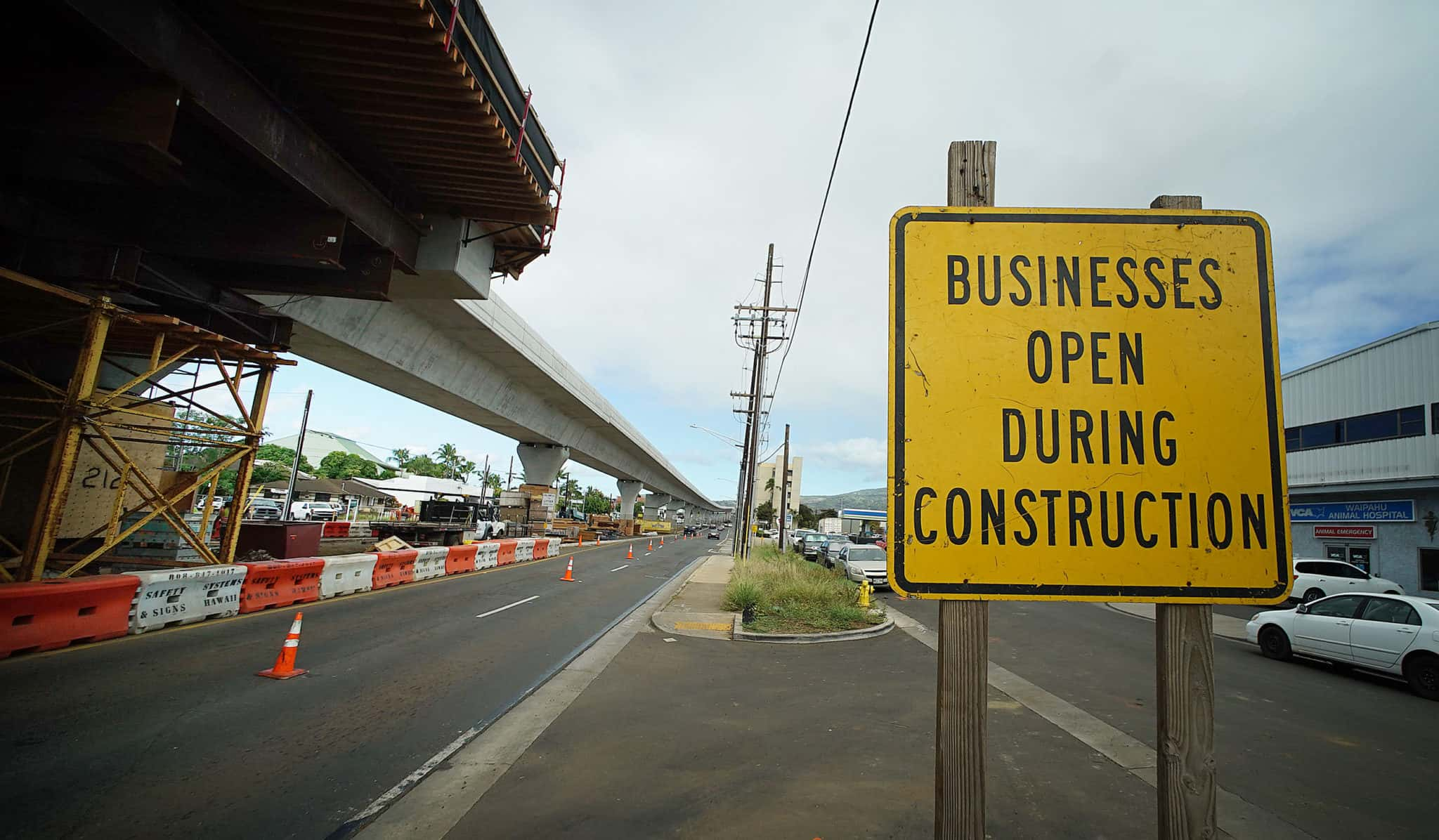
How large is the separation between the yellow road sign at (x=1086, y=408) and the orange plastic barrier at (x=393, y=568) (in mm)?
16616

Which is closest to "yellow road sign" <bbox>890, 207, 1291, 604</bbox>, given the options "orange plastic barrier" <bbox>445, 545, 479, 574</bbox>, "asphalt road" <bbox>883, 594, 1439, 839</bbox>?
"asphalt road" <bbox>883, 594, 1439, 839</bbox>

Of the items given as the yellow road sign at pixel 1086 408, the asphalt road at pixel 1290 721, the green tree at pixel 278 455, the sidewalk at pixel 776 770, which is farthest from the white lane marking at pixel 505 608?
the green tree at pixel 278 455

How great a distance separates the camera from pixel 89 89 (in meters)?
6.94

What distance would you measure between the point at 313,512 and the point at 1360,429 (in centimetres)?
5586

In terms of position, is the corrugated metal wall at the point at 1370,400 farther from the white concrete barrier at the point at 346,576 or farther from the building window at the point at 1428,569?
the white concrete barrier at the point at 346,576

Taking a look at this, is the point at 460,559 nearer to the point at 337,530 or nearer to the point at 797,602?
the point at 337,530

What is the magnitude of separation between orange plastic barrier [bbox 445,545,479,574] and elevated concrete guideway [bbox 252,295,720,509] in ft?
16.0

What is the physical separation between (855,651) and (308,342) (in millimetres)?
14250

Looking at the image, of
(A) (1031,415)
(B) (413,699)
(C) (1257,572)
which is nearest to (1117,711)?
(C) (1257,572)

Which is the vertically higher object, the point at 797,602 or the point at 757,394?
the point at 757,394

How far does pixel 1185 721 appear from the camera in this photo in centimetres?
209

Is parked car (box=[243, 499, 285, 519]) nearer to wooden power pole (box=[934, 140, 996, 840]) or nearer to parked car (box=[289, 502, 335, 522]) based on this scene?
parked car (box=[289, 502, 335, 522])

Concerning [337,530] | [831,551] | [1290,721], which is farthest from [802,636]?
[337,530]

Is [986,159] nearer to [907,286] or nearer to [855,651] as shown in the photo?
[907,286]
